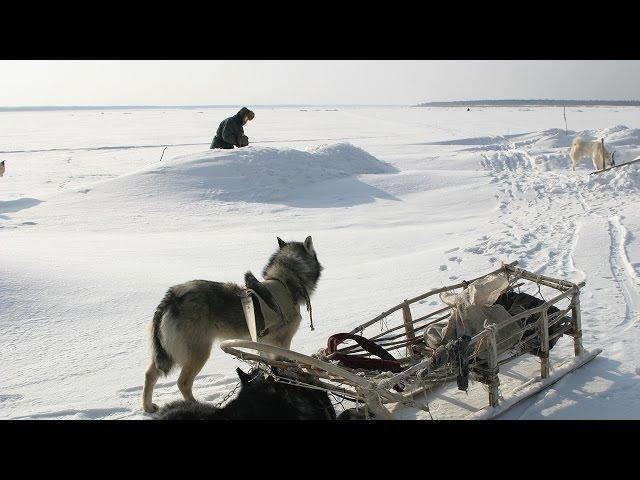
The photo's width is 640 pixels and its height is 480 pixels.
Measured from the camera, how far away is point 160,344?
3898mm

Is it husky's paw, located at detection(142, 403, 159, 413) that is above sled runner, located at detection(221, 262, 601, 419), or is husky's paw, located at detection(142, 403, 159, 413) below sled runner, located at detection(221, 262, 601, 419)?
below

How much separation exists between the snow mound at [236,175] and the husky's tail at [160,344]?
383 inches

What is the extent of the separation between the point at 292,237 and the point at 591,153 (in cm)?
1115

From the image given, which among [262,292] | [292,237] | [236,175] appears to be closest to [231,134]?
[236,175]

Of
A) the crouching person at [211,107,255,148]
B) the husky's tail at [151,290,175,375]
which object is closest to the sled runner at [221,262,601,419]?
the husky's tail at [151,290,175,375]

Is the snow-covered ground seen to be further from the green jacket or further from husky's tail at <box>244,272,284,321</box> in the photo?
husky's tail at <box>244,272,284,321</box>

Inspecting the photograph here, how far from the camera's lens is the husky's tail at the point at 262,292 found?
406 cm

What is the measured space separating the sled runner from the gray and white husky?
8.0 inches

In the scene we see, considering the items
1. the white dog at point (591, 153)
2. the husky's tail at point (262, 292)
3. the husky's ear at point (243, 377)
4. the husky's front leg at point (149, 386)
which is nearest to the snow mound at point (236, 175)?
the white dog at point (591, 153)

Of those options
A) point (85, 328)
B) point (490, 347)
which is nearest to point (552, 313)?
point (490, 347)

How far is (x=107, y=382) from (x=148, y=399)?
2.41 feet

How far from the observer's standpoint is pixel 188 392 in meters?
3.97

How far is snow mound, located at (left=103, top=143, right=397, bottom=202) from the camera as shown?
1381 cm
